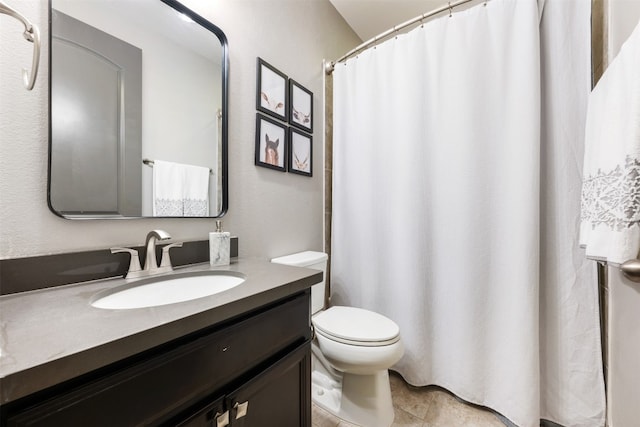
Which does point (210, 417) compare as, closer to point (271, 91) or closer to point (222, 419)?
point (222, 419)

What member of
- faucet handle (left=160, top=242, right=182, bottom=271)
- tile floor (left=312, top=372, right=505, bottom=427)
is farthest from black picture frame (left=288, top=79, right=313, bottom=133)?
tile floor (left=312, top=372, right=505, bottom=427)

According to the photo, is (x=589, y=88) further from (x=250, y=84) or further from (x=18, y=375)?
(x=18, y=375)

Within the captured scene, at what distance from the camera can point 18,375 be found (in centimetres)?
31

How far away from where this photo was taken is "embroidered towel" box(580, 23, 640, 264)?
0.66 m

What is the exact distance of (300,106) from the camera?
1557mm

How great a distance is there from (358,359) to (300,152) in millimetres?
1150

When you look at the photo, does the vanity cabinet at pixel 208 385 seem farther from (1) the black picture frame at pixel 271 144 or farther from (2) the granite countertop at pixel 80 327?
(1) the black picture frame at pixel 271 144

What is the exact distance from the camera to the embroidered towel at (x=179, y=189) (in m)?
0.95

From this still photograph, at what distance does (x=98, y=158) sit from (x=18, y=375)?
709mm

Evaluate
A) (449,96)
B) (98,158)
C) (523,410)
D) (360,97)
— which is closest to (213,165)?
(98,158)

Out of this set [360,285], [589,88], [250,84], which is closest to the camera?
[589,88]

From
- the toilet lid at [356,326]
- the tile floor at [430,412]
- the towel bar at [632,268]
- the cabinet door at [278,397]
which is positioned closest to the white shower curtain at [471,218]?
the tile floor at [430,412]

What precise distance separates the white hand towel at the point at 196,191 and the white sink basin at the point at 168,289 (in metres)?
0.29

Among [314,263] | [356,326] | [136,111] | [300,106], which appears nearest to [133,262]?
[136,111]
